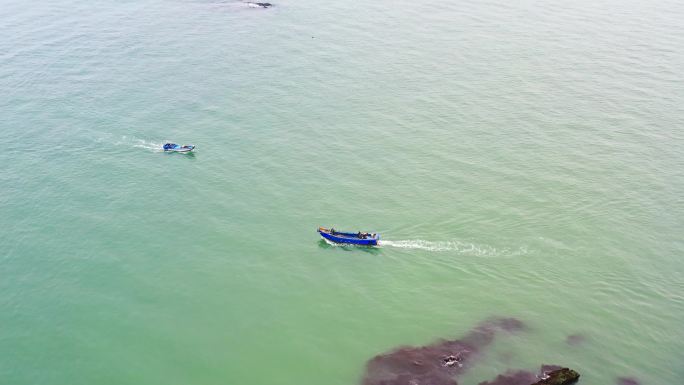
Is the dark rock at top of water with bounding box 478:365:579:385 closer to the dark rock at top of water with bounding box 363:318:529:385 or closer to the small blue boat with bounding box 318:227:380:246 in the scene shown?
the dark rock at top of water with bounding box 363:318:529:385

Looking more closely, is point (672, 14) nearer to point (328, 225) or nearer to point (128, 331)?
point (328, 225)

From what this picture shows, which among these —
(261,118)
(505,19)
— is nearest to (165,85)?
(261,118)

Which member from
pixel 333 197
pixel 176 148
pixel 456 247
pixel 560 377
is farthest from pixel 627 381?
pixel 176 148

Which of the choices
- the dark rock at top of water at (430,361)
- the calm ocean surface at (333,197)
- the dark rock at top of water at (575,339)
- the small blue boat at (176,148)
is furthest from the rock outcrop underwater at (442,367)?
the small blue boat at (176,148)

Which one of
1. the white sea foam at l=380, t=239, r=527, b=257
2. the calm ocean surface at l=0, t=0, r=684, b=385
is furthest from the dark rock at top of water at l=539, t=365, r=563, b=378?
the white sea foam at l=380, t=239, r=527, b=257

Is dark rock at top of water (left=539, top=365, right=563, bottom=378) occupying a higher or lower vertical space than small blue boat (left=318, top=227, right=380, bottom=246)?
lower

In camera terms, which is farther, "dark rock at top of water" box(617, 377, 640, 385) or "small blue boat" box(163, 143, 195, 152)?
"small blue boat" box(163, 143, 195, 152)

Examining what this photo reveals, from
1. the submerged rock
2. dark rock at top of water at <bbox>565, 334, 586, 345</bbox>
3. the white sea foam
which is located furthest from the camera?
the submerged rock
